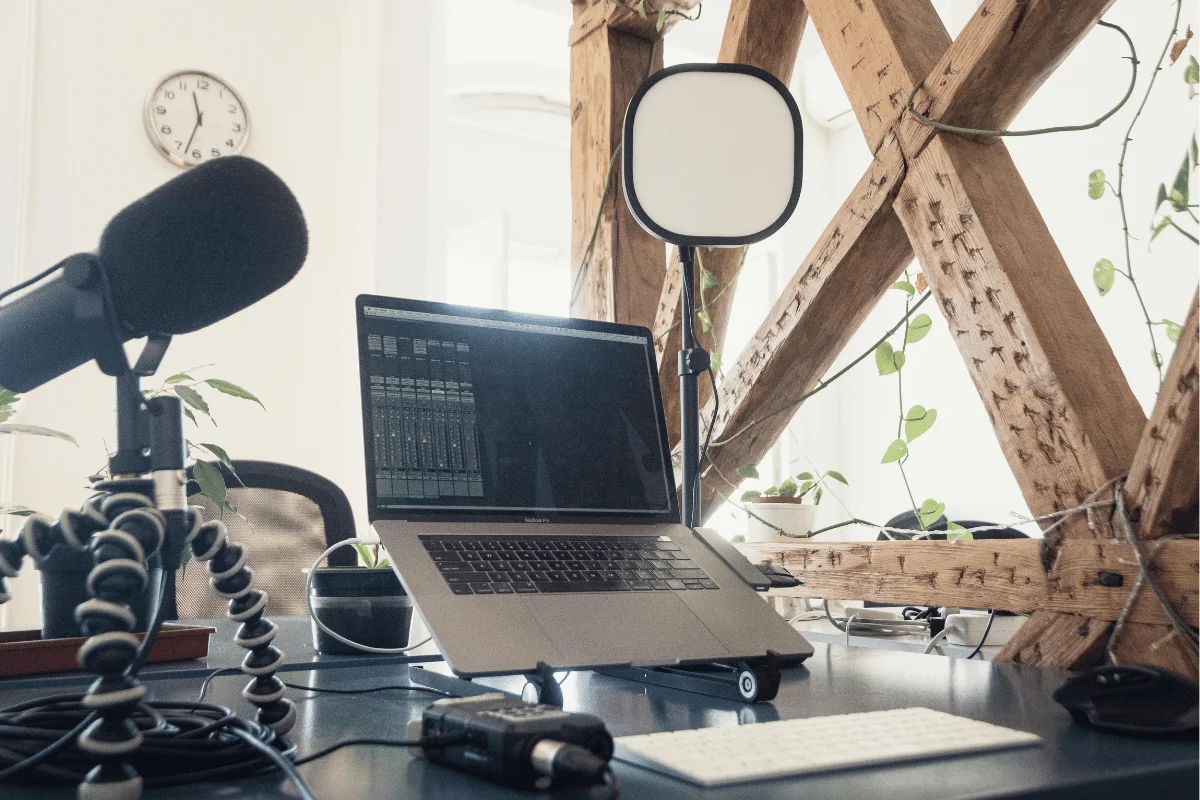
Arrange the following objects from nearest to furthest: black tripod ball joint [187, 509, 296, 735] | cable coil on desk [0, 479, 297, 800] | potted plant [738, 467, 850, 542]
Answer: cable coil on desk [0, 479, 297, 800] → black tripod ball joint [187, 509, 296, 735] → potted plant [738, 467, 850, 542]

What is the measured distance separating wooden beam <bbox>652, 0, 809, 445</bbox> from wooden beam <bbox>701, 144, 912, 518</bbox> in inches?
5.9

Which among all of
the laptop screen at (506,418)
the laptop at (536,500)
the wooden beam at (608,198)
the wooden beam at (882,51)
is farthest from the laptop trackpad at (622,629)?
the wooden beam at (608,198)

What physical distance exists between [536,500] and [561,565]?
0.38ft

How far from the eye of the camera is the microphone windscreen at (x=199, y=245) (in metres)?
0.60

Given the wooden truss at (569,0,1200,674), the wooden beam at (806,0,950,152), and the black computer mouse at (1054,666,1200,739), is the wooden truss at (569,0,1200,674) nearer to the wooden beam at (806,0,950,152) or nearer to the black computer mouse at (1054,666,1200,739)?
the wooden beam at (806,0,950,152)

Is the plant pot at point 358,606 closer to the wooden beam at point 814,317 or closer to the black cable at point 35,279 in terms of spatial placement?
the black cable at point 35,279

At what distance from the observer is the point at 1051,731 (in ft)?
2.36

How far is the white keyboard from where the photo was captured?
0.58 meters

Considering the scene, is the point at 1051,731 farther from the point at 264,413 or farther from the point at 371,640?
the point at 264,413

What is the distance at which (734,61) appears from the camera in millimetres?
1924

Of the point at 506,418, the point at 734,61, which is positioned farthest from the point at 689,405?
the point at 734,61

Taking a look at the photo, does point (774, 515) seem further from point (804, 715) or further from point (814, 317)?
point (804, 715)

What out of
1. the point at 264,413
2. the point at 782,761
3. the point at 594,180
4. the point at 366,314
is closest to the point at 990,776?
the point at 782,761

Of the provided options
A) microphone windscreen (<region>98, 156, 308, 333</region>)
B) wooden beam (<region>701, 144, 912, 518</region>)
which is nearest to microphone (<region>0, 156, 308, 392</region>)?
microphone windscreen (<region>98, 156, 308, 333</region>)
